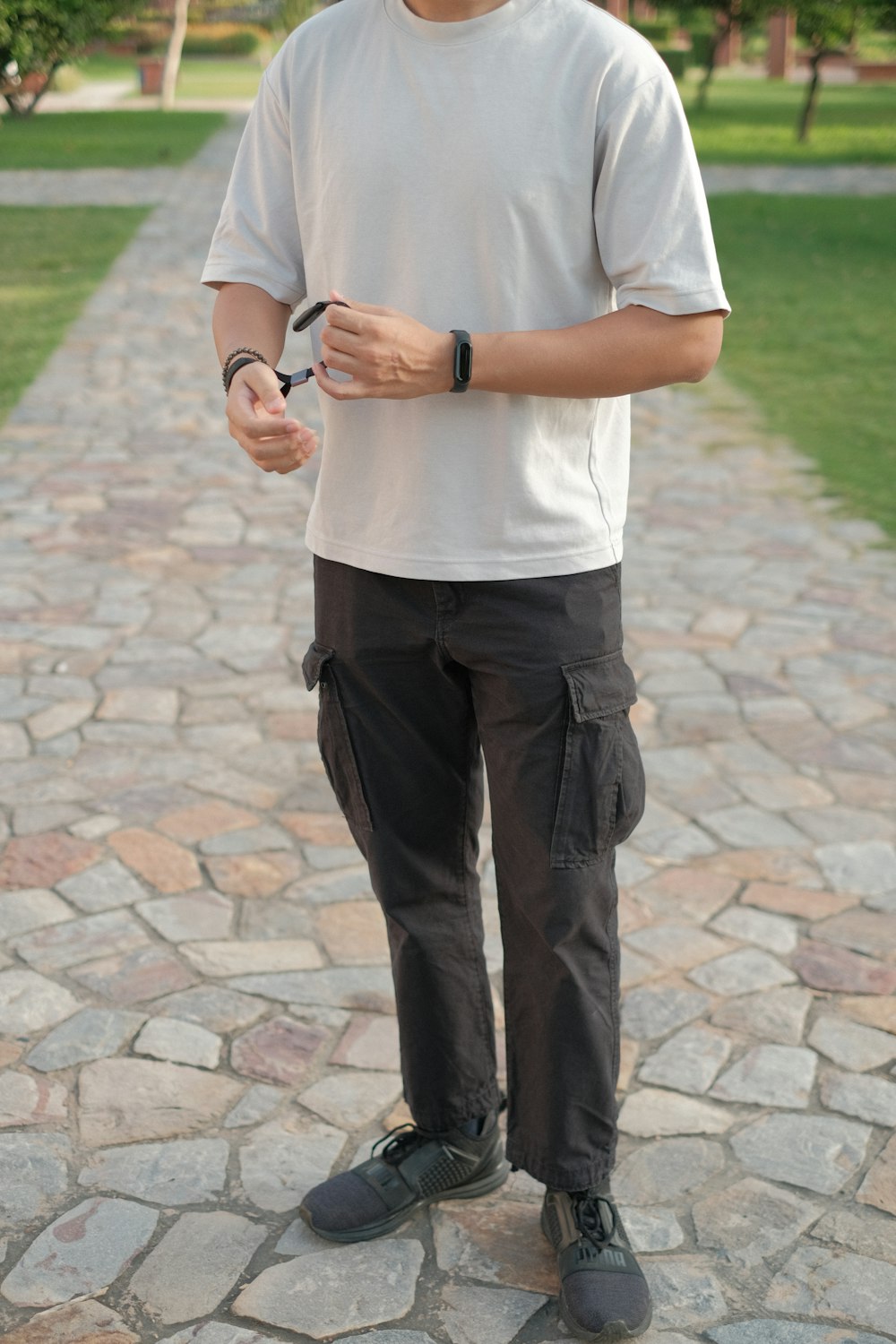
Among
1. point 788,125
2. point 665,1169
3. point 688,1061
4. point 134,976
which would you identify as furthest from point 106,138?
point 665,1169

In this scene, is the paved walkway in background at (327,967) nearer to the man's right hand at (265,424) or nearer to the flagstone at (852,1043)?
the flagstone at (852,1043)

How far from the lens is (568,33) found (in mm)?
2074

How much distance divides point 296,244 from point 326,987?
1.80 meters

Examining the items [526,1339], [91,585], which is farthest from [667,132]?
[91,585]

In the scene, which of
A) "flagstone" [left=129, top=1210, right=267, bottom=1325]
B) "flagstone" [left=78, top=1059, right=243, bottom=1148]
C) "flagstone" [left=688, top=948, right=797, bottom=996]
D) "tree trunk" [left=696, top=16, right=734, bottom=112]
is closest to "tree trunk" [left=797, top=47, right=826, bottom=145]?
"tree trunk" [left=696, top=16, right=734, bottom=112]

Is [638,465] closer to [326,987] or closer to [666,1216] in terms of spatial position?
[326,987]

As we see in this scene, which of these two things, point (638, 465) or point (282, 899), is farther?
point (638, 465)

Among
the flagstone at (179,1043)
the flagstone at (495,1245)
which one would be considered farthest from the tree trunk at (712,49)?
the flagstone at (495,1245)

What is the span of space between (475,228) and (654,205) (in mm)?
248

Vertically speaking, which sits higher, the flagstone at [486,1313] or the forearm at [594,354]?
the forearm at [594,354]

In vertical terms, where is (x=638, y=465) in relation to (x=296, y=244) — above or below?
below

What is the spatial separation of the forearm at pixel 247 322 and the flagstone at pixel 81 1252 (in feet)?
5.01

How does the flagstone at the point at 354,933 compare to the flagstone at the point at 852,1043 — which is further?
the flagstone at the point at 354,933

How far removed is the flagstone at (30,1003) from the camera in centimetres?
334
